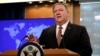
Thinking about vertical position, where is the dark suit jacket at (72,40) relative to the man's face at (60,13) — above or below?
below

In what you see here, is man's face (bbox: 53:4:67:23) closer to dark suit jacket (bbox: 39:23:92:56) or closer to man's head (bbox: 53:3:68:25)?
man's head (bbox: 53:3:68:25)

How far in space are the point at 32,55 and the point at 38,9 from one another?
4.29 metres

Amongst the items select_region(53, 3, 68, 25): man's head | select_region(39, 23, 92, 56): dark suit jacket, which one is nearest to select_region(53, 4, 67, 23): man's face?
select_region(53, 3, 68, 25): man's head

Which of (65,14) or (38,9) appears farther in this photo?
(38,9)

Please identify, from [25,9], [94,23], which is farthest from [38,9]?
[94,23]

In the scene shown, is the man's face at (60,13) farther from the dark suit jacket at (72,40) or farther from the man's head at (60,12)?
the dark suit jacket at (72,40)

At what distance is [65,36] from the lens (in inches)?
82.2

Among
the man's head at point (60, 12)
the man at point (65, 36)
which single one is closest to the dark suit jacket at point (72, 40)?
the man at point (65, 36)

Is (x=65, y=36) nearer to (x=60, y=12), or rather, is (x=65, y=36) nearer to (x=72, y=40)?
(x=72, y=40)

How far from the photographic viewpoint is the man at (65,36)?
6.62ft

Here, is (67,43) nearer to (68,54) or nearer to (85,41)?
(85,41)

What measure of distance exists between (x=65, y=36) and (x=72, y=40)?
77mm

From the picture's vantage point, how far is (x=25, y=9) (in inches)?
222

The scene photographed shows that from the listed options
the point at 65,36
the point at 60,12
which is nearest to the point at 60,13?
the point at 60,12
